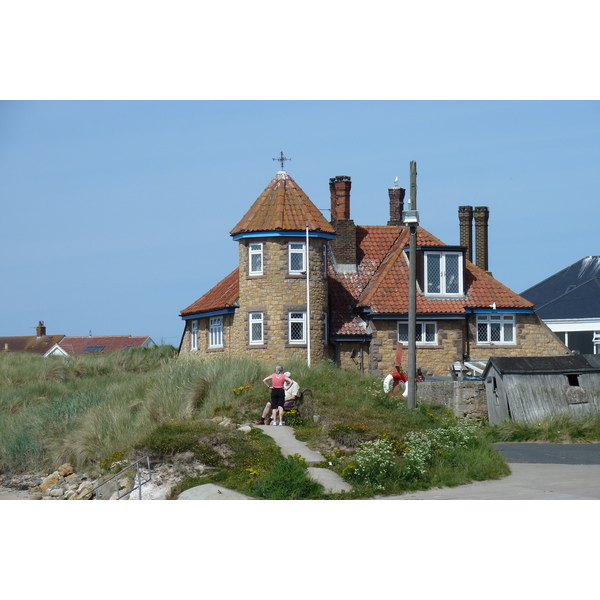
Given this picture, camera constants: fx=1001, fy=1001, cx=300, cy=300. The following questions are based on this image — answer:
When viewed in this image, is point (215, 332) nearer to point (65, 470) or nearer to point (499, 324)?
point (499, 324)

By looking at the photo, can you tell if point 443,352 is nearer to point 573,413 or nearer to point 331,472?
point 573,413

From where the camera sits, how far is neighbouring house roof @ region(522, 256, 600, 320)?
171 ft

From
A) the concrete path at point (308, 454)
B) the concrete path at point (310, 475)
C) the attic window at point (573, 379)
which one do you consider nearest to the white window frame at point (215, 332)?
the attic window at point (573, 379)

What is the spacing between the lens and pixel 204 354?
40.8 meters

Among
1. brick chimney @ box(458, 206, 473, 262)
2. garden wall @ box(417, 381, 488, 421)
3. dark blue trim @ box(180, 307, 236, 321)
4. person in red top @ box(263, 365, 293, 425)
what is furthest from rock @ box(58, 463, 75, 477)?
brick chimney @ box(458, 206, 473, 262)

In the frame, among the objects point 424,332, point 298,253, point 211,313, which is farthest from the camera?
point 211,313

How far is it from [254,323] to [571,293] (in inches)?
942

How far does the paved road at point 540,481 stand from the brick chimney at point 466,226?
75.1ft

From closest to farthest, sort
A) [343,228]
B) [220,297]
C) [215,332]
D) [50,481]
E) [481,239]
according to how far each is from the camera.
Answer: [50,481], [215,332], [220,297], [343,228], [481,239]

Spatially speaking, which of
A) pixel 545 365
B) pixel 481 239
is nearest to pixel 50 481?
pixel 545 365

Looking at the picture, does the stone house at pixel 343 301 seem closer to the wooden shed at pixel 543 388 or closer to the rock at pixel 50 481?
the wooden shed at pixel 543 388

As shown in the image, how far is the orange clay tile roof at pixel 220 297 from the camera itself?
127ft

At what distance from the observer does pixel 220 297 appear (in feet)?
133

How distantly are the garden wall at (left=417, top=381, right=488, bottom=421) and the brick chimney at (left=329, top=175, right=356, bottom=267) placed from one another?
1190cm
